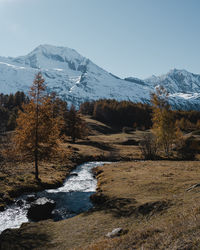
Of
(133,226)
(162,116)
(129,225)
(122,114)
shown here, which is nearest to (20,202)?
(129,225)

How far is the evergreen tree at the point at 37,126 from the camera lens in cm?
3500

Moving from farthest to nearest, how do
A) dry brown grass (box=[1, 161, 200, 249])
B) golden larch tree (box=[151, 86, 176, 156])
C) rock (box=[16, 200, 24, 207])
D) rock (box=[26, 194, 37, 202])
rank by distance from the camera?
golden larch tree (box=[151, 86, 176, 156]) < rock (box=[26, 194, 37, 202]) < rock (box=[16, 200, 24, 207]) < dry brown grass (box=[1, 161, 200, 249])

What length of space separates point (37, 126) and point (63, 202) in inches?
519

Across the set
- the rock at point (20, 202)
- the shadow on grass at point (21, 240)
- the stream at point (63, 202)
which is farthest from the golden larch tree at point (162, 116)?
the shadow on grass at point (21, 240)

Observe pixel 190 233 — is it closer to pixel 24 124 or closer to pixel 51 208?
pixel 51 208

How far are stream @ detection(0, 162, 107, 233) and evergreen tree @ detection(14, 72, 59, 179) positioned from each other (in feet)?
23.3

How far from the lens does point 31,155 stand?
37000 millimetres

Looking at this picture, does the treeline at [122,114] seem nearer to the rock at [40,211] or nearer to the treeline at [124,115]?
the treeline at [124,115]

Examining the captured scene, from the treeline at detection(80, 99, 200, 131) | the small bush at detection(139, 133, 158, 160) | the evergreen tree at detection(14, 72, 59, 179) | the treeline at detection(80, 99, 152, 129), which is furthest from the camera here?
the treeline at detection(80, 99, 152, 129)

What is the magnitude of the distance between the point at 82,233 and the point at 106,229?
1.79 meters

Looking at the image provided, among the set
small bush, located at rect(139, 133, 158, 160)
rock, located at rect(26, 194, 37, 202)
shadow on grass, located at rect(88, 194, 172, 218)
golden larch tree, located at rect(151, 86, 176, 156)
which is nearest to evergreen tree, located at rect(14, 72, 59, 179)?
rock, located at rect(26, 194, 37, 202)

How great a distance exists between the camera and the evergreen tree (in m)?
35.0

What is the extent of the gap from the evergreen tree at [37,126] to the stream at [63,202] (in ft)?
23.3

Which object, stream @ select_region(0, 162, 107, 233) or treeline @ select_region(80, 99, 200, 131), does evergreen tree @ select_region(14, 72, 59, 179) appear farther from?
treeline @ select_region(80, 99, 200, 131)
